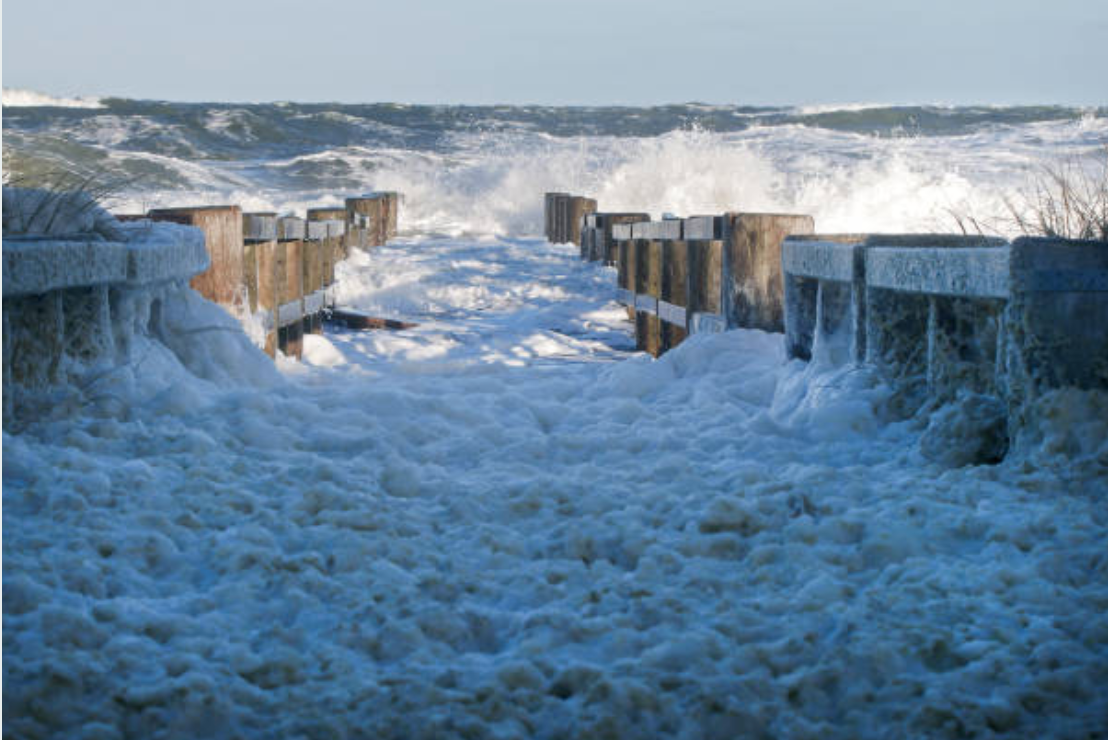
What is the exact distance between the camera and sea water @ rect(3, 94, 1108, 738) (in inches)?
102

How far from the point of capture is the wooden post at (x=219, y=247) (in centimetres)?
632

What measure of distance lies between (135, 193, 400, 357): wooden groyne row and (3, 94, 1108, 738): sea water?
2.71 ft

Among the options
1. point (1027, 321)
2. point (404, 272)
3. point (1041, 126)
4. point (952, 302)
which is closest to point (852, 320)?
point (952, 302)

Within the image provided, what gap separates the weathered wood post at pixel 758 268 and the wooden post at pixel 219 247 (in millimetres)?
3013

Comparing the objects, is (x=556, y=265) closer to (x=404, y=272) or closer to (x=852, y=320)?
(x=404, y=272)

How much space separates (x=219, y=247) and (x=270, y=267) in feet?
3.61

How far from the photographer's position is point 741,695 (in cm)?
265

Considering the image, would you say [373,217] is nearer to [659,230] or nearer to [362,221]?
[362,221]

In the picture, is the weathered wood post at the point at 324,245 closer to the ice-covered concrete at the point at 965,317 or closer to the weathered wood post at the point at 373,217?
the ice-covered concrete at the point at 965,317

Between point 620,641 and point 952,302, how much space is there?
2.28 m

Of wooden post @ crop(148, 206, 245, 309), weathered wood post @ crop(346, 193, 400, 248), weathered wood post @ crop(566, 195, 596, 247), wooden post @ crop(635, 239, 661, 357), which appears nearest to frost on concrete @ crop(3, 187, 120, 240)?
wooden post @ crop(148, 206, 245, 309)

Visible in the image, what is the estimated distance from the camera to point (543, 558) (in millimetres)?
3572

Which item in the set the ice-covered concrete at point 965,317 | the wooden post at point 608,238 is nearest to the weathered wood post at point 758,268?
the ice-covered concrete at point 965,317

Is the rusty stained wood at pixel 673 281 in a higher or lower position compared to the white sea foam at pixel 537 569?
higher
